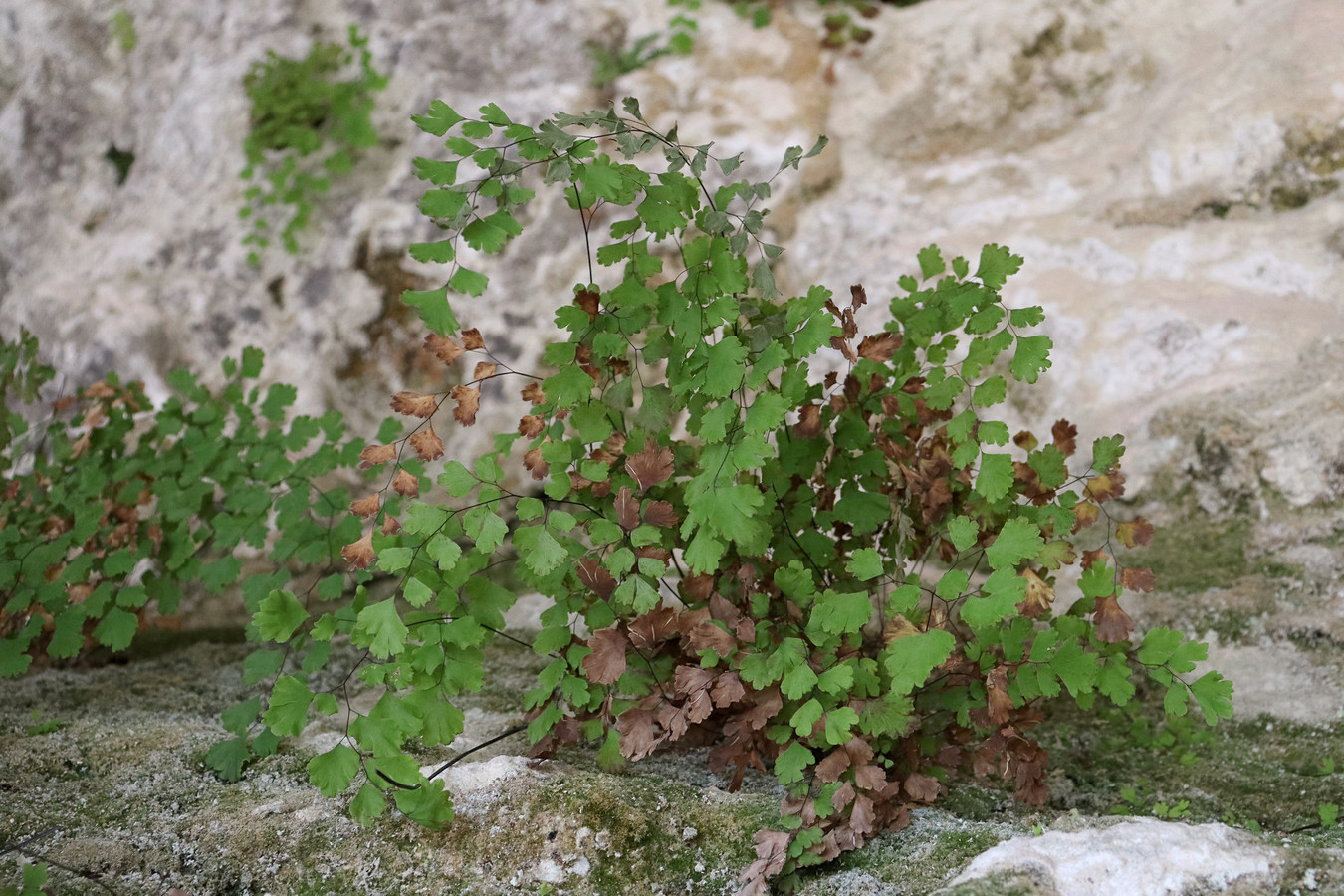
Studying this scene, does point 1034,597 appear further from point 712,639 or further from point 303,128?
point 303,128

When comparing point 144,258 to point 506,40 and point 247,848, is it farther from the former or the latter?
point 247,848

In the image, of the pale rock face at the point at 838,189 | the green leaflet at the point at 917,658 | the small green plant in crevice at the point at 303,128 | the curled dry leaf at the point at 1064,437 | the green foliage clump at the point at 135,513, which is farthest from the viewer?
the small green plant in crevice at the point at 303,128

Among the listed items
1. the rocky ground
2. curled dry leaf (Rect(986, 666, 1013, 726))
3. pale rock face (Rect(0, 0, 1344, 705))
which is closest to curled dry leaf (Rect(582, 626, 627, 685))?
the rocky ground

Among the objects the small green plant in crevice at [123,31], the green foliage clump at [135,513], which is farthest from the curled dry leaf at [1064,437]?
the small green plant in crevice at [123,31]

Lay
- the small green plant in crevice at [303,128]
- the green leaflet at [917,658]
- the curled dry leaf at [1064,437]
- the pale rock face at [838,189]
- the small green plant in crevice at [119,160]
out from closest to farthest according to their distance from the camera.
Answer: the green leaflet at [917,658] < the curled dry leaf at [1064,437] < the pale rock face at [838,189] < the small green plant in crevice at [303,128] < the small green plant in crevice at [119,160]

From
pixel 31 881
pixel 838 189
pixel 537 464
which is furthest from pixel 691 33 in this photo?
pixel 31 881

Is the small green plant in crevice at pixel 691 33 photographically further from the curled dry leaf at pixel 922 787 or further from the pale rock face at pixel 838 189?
the curled dry leaf at pixel 922 787
